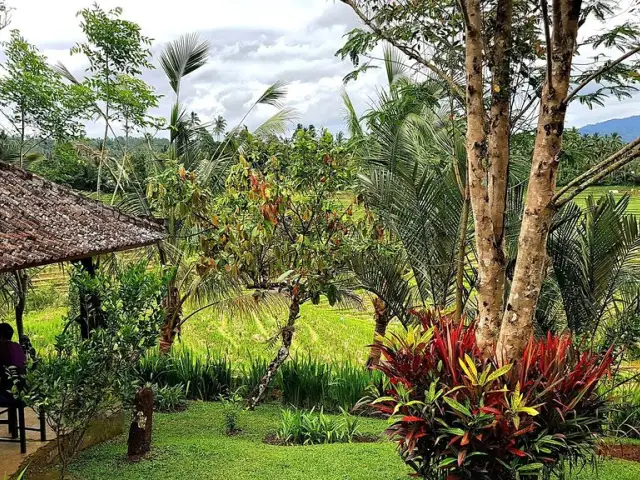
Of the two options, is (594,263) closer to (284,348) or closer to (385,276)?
(385,276)

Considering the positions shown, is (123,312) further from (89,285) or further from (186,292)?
(186,292)

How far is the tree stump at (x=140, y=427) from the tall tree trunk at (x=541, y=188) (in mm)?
3115

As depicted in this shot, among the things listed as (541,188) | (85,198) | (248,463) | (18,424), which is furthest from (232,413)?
(541,188)

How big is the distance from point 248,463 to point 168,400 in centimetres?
251

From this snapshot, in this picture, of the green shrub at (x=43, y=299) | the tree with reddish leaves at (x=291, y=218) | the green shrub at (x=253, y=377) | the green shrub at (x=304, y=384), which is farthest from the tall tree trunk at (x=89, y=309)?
the green shrub at (x=43, y=299)

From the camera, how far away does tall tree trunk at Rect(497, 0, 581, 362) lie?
3.49 m

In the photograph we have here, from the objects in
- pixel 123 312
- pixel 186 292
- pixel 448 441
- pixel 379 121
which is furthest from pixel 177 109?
pixel 448 441

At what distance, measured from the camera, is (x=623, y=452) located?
5668 millimetres

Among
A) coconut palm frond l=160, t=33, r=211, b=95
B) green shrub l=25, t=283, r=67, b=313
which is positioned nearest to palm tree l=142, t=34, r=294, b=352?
coconut palm frond l=160, t=33, r=211, b=95

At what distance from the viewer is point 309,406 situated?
300 inches

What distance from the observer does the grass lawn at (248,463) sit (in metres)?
4.64

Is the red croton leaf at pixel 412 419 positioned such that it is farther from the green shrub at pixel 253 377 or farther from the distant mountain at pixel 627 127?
the green shrub at pixel 253 377

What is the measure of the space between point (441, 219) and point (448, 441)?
10.7 ft

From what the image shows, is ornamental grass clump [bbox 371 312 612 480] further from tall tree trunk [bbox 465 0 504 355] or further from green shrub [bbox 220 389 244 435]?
green shrub [bbox 220 389 244 435]
